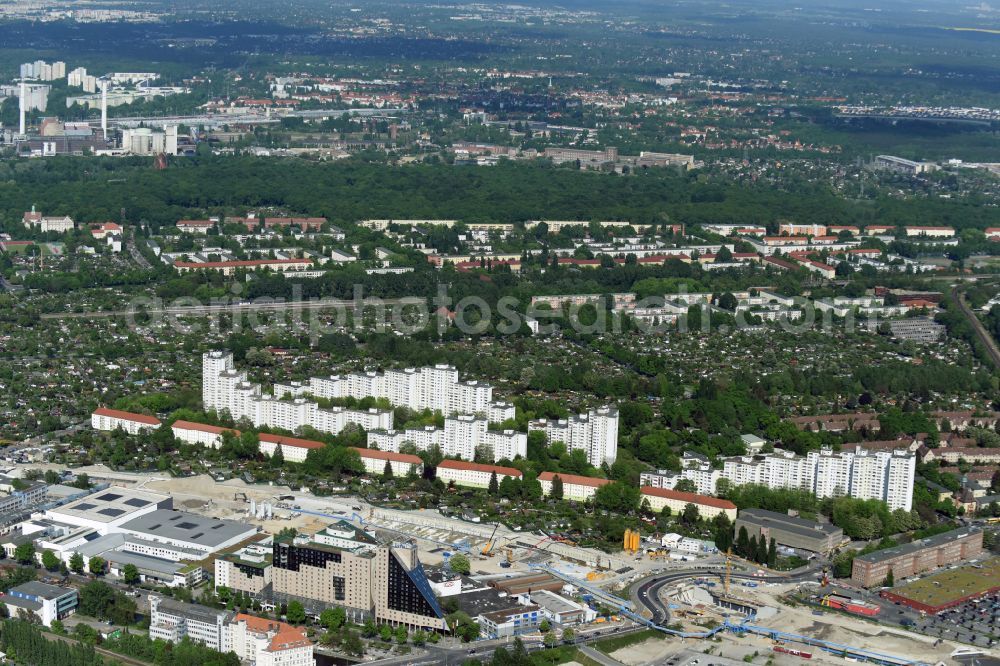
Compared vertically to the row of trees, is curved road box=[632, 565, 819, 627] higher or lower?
lower

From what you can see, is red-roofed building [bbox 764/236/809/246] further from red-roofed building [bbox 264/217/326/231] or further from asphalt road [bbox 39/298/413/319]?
asphalt road [bbox 39/298/413/319]

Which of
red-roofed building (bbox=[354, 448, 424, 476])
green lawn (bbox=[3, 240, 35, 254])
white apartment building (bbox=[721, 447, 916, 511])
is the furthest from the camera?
green lawn (bbox=[3, 240, 35, 254])

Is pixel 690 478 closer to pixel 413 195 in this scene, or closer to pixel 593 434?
pixel 593 434

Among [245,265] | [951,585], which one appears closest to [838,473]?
[951,585]

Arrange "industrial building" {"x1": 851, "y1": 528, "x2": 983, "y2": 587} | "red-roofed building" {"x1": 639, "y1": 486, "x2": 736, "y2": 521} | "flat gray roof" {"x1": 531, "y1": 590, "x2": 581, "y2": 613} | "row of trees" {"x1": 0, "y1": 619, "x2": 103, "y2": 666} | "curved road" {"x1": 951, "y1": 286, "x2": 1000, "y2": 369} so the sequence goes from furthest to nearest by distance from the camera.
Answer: "curved road" {"x1": 951, "y1": 286, "x2": 1000, "y2": 369} < "red-roofed building" {"x1": 639, "y1": 486, "x2": 736, "y2": 521} < "industrial building" {"x1": 851, "y1": 528, "x2": 983, "y2": 587} < "flat gray roof" {"x1": 531, "y1": 590, "x2": 581, "y2": 613} < "row of trees" {"x1": 0, "y1": 619, "x2": 103, "y2": 666}

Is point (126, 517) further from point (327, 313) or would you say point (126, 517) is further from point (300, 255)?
point (300, 255)

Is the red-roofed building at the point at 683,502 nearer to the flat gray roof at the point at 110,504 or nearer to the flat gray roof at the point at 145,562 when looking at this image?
the flat gray roof at the point at 110,504

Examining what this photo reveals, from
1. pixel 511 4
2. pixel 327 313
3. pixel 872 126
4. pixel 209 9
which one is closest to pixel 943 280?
pixel 327 313

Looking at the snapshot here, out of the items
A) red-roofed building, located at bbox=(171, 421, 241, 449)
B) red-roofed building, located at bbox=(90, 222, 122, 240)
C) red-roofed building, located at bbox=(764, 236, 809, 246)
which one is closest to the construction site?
red-roofed building, located at bbox=(171, 421, 241, 449)
